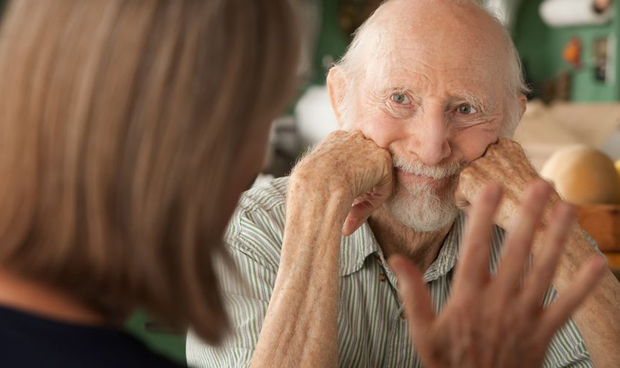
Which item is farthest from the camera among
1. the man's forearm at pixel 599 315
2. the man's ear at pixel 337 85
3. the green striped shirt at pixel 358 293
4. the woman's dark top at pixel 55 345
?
the man's ear at pixel 337 85

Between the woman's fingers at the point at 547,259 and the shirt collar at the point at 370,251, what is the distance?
0.62m

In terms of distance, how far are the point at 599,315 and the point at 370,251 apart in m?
0.39

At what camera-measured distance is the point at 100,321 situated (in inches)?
29.7

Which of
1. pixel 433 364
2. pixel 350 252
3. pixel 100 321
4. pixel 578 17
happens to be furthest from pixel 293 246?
pixel 578 17

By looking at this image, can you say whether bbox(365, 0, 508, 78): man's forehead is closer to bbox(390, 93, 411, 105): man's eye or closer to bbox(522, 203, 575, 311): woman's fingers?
bbox(390, 93, 411, 105): man's eye

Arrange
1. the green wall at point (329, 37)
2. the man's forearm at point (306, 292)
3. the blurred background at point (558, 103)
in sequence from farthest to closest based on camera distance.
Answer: the green wall at point (329, 37) < the blurred background at point (558, 103) < the man's forearm at point (306, 292)

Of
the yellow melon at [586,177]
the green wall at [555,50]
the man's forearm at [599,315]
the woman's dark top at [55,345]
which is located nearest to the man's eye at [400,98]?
the man's forearm at [599,315]

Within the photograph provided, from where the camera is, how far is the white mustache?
4.97 feet

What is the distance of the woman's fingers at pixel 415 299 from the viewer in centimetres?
87

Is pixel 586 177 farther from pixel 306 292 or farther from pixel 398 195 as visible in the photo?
pixel 306 292

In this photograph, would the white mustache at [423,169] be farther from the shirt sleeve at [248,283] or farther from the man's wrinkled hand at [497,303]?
the man's wrinkled hand at [497,303]

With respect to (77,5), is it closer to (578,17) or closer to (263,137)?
(263,137)

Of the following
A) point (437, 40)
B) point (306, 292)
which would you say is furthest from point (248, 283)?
point (437, 40)

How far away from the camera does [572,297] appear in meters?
0.92
